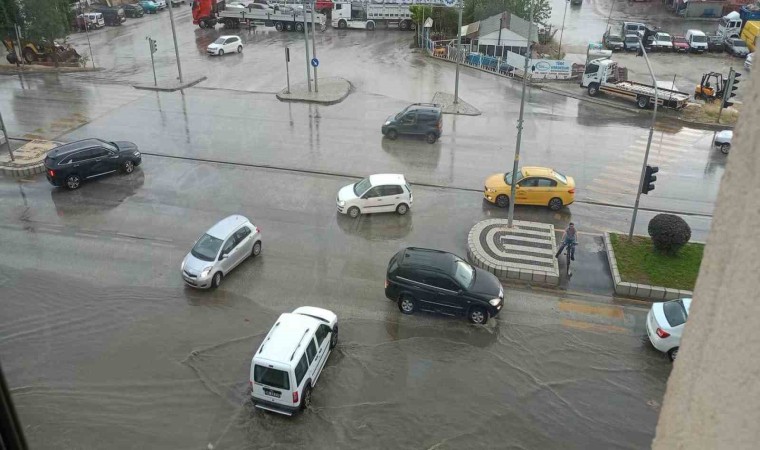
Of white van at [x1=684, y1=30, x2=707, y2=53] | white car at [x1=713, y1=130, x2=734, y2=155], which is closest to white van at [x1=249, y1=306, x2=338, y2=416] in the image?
white car at [x1=713, y1=130, x2=734, y2=155]

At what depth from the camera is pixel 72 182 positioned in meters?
21.6

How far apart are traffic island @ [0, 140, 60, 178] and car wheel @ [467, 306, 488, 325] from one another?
18069 mm

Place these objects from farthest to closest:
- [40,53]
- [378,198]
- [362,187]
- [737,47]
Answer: [737,47] < [40,53] < [362,187] < [378,198]

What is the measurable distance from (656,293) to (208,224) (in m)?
13.6

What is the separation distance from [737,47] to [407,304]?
1622 inches

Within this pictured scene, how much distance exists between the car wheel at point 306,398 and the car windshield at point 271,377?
0.63 m

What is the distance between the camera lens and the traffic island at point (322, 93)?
106 feet

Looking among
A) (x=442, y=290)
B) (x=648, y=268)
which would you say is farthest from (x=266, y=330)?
(x=648, y=268)

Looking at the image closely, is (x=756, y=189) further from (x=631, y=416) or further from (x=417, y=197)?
(x=417, y=197)

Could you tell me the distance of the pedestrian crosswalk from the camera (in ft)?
72.9

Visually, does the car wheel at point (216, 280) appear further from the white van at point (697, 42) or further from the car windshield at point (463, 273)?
the white van at point (697, 42)

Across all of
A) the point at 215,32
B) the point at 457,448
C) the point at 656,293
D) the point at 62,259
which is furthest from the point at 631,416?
the point at 215,32

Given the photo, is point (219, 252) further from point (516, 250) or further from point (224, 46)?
point (224, 46)

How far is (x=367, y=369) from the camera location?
44.3 feet
